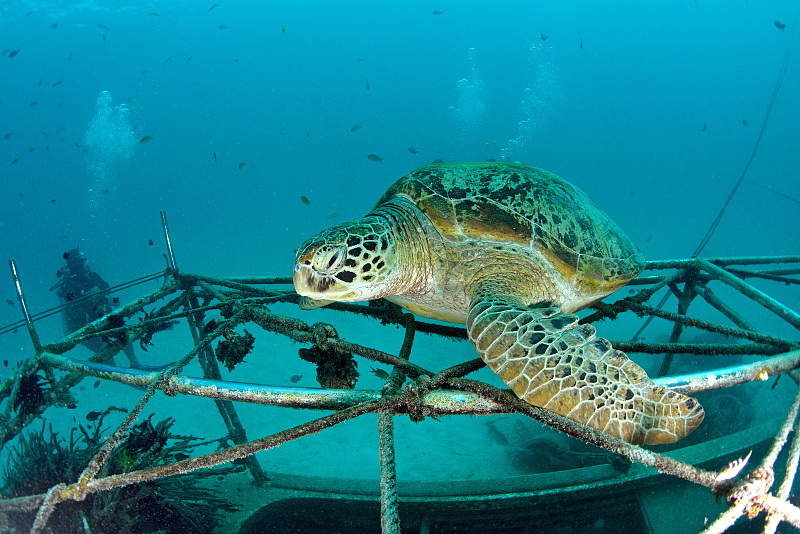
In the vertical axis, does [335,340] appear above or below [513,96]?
below

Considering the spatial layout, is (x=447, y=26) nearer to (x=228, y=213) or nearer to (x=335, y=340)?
(x=228, y=213)

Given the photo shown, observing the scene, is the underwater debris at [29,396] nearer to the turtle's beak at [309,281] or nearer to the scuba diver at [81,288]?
the turtle's beak at [309,281]

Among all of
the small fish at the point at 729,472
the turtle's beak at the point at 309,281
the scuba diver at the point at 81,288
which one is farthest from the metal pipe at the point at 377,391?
the scuba diver at the point at 81,288

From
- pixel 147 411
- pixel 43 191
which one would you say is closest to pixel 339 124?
pixel 43 191

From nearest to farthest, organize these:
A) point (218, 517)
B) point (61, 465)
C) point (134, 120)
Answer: point (61, 465) → point (218, 517) → point (134, 120)

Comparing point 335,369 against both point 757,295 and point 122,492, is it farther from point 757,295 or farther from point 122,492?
point 757,295

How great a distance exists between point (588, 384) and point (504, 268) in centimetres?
114

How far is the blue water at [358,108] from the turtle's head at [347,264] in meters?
59.6

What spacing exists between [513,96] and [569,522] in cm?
8784

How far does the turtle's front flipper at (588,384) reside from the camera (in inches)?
57.4

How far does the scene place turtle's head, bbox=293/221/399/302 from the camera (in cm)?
212

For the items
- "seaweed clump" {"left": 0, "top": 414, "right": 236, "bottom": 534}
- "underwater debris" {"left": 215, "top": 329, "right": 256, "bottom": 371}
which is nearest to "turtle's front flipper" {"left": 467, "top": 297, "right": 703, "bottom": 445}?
"underwater debris" {"left": 215, "top": 329, "right": 256, "bottom": 371}

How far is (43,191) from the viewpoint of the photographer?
232 feet

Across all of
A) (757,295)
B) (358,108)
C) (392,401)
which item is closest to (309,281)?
(392,401)
